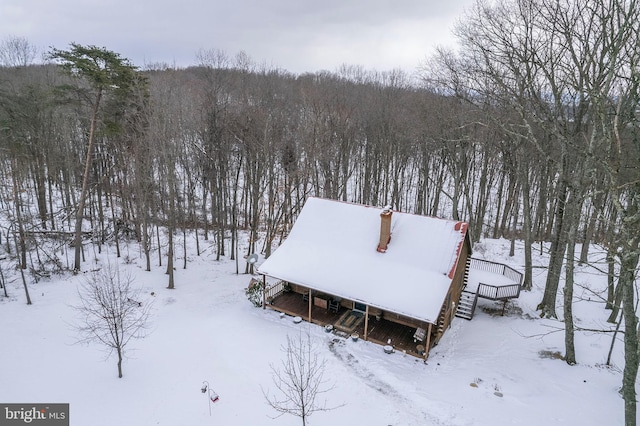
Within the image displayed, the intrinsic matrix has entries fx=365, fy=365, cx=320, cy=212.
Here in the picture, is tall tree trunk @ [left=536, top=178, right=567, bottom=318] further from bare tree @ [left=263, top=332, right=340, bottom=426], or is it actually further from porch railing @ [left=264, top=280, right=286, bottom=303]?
porch railing @ [left=264, top=280, right=286, bottom=303]

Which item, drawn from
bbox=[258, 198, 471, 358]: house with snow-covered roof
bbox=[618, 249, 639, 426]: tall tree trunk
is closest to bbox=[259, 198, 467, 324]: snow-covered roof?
bbox=[258, 198, 471, 358]: house with snow-covered roof

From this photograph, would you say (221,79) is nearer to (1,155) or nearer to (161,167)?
(161,167)

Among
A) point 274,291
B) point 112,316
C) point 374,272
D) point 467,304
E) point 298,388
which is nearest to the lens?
point 298,388

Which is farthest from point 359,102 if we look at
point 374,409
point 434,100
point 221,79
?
point 374,409

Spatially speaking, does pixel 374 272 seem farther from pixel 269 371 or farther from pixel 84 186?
pixel 84 186

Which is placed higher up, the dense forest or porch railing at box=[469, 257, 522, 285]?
the dense forest

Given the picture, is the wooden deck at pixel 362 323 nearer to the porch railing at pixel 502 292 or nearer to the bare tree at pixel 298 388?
the bare tree at pixel 298 388

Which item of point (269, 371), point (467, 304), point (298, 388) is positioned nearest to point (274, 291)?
point (269, 371)
